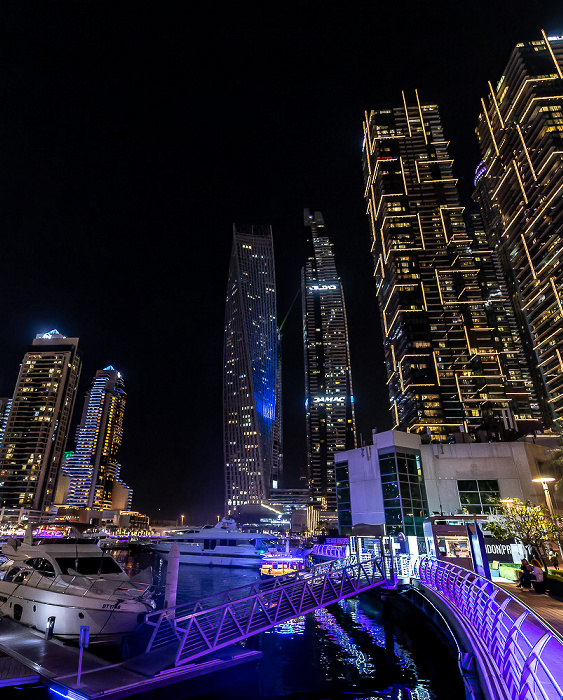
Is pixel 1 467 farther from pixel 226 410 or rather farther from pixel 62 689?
pixel 62 689

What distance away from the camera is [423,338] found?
439ft

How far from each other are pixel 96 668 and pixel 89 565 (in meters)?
6.60

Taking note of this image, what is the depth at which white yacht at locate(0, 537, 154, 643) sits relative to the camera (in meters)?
14.2

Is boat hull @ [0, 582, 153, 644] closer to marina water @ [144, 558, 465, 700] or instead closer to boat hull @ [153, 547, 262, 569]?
marina water @ [144, 558, 465, 700]

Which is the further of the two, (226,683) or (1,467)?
(1,467)

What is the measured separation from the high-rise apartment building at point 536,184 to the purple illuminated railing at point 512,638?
119372 millimetres

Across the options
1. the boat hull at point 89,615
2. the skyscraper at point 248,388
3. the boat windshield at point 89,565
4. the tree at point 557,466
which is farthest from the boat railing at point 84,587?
the skyscraper at point 248,388

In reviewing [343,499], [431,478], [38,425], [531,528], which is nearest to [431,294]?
[431,478]

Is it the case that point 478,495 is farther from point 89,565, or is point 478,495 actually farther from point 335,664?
point 89,565

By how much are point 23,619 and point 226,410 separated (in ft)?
490

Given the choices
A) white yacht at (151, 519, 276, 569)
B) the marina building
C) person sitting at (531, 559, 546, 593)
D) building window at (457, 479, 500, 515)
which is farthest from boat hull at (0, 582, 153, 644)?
white yacht at (151, 519, 276, 569)

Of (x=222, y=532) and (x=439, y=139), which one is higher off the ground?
(x=439, y=139)

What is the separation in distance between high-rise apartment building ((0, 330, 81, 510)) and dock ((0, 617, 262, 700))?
182 m

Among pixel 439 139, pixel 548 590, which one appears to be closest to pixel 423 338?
pixel 439 139
